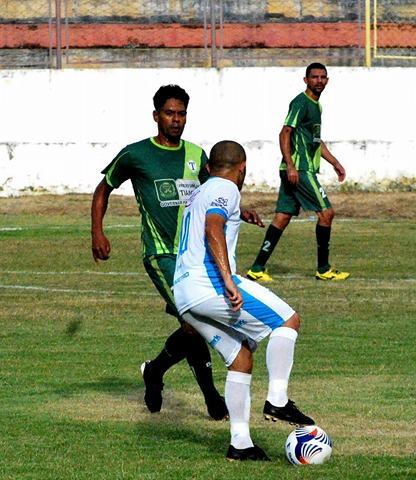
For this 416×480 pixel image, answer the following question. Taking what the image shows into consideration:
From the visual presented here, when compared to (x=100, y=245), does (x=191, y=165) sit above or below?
above

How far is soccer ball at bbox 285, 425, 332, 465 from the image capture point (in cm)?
771

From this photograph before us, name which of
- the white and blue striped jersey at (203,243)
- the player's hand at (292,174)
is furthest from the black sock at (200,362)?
the player's hand at (292,174)

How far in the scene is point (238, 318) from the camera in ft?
25.4

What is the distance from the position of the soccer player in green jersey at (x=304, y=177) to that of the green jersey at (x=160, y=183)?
6584 millimetres

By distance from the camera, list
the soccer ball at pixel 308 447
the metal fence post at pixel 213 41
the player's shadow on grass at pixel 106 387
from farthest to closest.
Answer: the metal fence post at pixel 213 41, the player's shadow on grass at pixel 106 387, the soccer ball at pixel 308 447

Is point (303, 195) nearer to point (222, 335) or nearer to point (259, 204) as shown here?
point (259, 204)

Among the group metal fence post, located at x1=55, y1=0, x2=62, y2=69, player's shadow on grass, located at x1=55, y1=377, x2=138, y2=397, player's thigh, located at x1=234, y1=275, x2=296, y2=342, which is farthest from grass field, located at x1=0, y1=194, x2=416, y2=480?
metal fence post, located at x1=55, y1=0, x2=62, y2=69

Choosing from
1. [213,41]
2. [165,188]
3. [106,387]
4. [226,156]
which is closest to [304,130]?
[106,387]

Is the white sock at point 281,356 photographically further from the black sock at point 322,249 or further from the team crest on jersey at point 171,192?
the black sock at point 322,249

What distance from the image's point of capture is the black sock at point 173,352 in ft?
31.1

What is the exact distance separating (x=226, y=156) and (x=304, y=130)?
864 cm

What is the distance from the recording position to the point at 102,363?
36.9 feet

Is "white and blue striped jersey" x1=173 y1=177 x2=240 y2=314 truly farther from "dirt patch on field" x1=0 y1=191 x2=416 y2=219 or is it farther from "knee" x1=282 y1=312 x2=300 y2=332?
"dirt patch on field" x1=0 y1=191 x2=416 y2=219

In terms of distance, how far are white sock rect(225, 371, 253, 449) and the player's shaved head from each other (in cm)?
111
